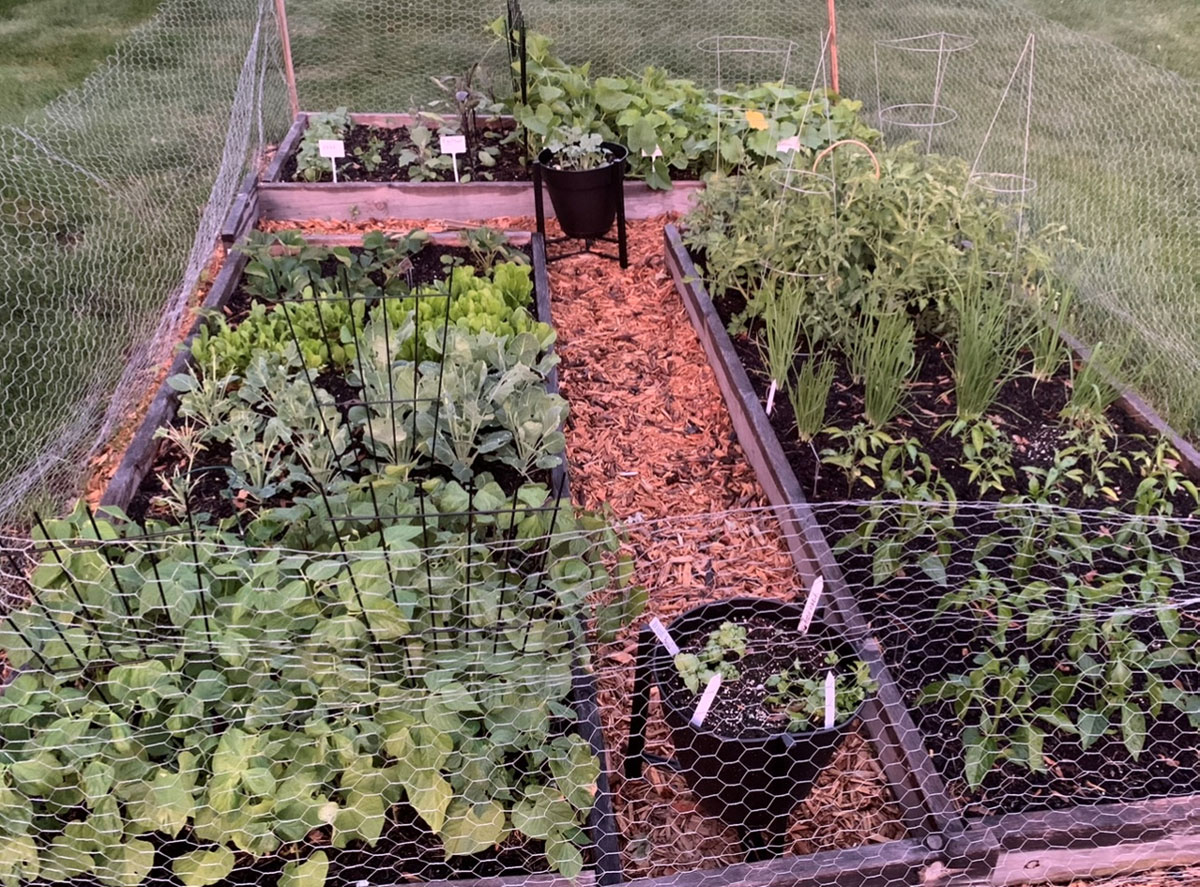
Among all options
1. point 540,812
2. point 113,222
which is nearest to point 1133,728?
point 540,812

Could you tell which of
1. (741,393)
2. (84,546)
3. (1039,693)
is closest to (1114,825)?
(1039,693)

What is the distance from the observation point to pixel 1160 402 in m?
3.09

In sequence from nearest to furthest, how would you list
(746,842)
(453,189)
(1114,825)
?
(1114,825) < (746,842) < (453,189)

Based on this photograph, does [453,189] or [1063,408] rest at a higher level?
[453,189]

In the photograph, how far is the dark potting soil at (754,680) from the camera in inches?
73.7

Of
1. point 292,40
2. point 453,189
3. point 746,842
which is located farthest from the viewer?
point 292,40

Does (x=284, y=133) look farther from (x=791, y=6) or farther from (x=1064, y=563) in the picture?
(x=1064, y=563)

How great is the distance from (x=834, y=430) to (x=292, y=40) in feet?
17.7

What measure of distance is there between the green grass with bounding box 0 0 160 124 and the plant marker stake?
5.18 meters

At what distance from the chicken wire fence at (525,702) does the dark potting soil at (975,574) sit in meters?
0.01

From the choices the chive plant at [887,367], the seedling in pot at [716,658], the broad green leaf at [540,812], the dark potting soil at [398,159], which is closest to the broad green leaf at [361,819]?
the broad green leaf at [540,812]

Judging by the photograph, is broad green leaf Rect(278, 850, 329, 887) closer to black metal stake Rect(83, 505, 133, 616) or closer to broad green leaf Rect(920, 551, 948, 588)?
black metal stake Rect(83, 505, 133, 616)

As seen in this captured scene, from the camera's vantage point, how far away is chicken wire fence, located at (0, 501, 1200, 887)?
1.63 meters

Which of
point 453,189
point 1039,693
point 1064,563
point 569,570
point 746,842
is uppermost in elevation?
point 453,189
